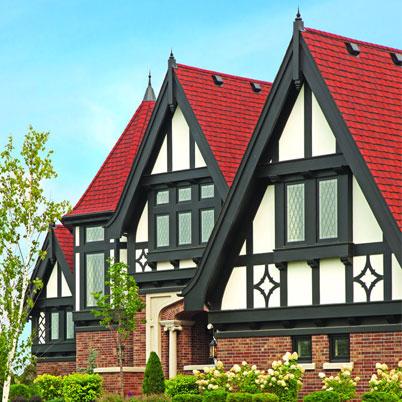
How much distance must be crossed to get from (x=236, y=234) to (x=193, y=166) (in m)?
4.69

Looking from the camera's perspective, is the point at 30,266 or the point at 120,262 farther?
the point at 120,262

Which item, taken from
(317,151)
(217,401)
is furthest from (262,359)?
(317,151)

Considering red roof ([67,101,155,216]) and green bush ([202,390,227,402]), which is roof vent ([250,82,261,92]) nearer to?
red roof ([67,101,155,216])

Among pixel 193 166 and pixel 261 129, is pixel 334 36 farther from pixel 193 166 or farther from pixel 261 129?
pixel 193 166

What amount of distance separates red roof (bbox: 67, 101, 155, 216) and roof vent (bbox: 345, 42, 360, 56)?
11255 millimetres

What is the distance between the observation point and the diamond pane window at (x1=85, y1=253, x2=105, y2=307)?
1925 inches

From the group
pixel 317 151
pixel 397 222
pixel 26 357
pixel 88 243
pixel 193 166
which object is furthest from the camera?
pixel 88 243

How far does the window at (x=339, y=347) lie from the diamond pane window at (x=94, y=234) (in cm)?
1255

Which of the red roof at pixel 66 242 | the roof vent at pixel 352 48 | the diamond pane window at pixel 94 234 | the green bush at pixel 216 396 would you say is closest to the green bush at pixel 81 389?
the diamond pane window at pixel 94 234

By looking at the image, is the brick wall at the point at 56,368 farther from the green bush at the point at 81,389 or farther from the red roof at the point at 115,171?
the green bush at the point at 81,389

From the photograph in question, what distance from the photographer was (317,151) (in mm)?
38781

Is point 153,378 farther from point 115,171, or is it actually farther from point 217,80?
point 217,80

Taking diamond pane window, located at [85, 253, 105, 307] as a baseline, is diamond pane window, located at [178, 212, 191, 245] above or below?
above

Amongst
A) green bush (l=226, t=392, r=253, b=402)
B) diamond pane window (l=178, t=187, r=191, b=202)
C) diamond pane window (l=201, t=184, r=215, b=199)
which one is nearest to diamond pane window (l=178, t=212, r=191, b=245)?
diamond pane window (l=178, t=187, r=191, b=202)
